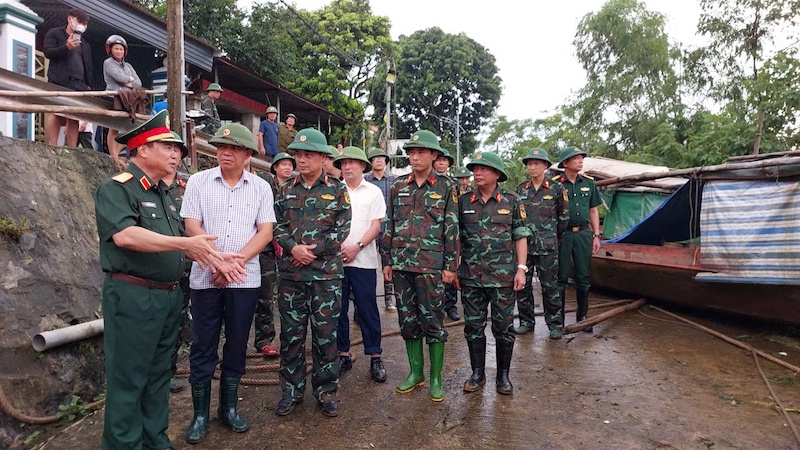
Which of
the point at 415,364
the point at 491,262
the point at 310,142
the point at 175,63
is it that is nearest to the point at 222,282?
A: the point at 310,142

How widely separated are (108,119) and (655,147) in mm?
15295

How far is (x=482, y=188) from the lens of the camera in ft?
13.3

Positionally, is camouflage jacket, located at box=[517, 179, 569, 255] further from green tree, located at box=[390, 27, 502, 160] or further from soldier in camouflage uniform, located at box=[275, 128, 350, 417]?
green tree, located at box=[390, 27, 502, 160]

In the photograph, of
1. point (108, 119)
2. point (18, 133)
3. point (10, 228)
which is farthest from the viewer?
point (18, 133)

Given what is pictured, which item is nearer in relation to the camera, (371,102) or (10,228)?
(10,228)

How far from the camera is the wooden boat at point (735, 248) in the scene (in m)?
4.89

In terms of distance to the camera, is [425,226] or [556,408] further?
[425,226]

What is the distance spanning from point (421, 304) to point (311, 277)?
2.99ft

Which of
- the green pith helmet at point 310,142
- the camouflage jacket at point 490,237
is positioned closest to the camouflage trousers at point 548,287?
the camouflage jacket at point 490,237

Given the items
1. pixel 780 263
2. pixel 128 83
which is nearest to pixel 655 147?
pixel 780 263

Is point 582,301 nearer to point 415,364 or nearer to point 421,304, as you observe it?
point 415,364

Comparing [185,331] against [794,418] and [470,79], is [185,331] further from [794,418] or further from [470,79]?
[470,79]

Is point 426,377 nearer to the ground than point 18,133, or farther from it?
nearer to the ground

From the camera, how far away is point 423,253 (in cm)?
379
